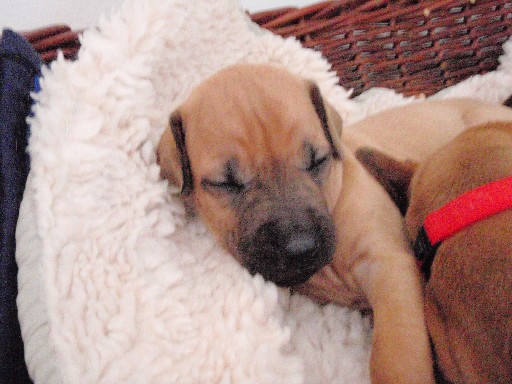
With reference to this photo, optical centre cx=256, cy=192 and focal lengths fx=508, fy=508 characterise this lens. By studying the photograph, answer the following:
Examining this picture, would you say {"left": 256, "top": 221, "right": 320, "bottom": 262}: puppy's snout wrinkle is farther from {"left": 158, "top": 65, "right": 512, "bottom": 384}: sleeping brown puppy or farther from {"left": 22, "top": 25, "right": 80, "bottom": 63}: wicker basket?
{"left": 22, "top": 25, "right": 80, "bottom": 63}: wicker basket

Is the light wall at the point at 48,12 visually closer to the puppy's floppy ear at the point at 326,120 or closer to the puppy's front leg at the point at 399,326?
→ the puppy's floppy ear at the point at 326,120

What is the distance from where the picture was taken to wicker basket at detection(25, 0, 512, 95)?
235cm

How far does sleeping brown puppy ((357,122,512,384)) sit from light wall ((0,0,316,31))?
153 cm

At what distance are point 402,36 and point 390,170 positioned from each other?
1.28 meters

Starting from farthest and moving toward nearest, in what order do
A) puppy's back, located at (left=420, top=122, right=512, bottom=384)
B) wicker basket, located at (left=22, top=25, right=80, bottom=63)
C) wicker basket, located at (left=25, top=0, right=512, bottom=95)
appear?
wicker basket, located at (left=25, top=0, right=512, bottom=95), wicker basket, located at (left=22, top=25, right=80, bottom=63), puppy's back, located at (left=420, top=122, right=512, bottom=384)

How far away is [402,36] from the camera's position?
99.4 inches

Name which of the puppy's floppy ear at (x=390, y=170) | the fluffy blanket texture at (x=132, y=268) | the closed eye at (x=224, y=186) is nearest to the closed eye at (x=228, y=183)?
the closed eye at (x=224, y=186)

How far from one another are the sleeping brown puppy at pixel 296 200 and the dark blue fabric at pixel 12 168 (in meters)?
0.41

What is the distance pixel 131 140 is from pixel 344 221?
2.26ft

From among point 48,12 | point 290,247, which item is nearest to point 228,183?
point 290,247

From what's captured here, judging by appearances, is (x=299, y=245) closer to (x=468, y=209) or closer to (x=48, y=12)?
(x=468, y=209)

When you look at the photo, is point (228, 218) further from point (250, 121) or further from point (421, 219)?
point (421, 219)

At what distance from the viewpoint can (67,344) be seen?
1141 mm

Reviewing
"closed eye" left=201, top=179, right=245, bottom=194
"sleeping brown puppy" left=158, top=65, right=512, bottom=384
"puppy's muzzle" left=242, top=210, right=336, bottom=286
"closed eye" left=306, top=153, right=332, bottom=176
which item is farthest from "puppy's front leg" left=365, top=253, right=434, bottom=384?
"closed eye" left=201, top=179, right=245, bottom=194
